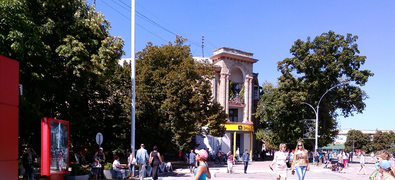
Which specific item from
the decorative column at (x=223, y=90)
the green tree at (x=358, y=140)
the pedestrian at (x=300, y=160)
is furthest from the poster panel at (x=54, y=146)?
the green tree at (x=358, y=140)

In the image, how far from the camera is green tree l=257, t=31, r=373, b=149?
129 ft

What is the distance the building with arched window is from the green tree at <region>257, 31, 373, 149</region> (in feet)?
12.3

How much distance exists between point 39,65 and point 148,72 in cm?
1241

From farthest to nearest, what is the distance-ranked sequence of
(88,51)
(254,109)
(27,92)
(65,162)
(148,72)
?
(254,109) → (148,72) → (88,51) → (27,92) → (65,162)

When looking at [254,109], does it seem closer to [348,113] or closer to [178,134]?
[348,113]

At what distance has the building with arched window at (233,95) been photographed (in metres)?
41.8

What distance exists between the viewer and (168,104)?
86.9ft

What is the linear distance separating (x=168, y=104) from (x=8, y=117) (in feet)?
54.6

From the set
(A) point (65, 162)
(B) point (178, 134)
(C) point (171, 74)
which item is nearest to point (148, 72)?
(C) point (171, 74)

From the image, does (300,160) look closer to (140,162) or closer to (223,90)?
(140,162)

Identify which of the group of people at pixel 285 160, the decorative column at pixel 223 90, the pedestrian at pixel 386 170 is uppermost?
the decorative column at pixel 223 90

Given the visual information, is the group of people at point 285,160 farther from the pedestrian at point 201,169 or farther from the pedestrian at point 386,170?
the pedestrian at point 201,169

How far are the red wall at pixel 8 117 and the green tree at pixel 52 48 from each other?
3.30 metres

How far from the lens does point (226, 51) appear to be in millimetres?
42469
